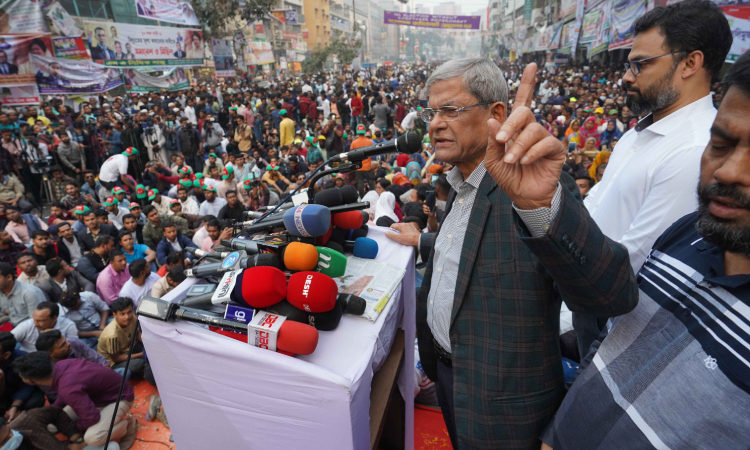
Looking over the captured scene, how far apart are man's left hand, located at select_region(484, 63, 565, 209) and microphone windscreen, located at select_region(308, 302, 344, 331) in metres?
0.74

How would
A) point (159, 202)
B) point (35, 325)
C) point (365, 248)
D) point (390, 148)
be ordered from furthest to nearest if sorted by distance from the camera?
point (159, 202), point (35, 325), point (365, 248), point (390, 148)

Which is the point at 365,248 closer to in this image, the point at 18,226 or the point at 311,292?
the point at 311,292

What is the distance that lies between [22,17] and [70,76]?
186 cm

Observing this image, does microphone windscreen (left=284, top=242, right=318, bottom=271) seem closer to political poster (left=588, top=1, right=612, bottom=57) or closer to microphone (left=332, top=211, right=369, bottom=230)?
microphone (left=332, top=211, right=369, bottom=230)

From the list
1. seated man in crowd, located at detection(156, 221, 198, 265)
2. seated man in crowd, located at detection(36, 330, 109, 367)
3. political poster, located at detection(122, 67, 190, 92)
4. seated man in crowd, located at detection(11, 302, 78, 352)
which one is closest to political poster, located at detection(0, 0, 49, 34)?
political poster, located at detection(122, 67, 190, 92)

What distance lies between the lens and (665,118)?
1.82 m

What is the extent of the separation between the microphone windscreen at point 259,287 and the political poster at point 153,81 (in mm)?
18206

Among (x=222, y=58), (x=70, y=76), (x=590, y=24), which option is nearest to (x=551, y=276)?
(x=70, y=76)

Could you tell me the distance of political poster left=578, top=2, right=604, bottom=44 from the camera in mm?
17375

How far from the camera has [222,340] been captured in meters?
1.26

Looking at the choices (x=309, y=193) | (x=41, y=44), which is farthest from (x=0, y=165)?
(x=309, y=193)

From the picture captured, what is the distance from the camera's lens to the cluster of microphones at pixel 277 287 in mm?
1241

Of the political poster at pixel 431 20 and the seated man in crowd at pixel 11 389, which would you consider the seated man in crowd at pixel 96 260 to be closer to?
the seated man in crowd at pixel 11 389

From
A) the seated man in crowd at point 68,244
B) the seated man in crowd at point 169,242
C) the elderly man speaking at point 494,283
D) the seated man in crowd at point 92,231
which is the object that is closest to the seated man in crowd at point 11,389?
the seated man in crowd at point 169,242
